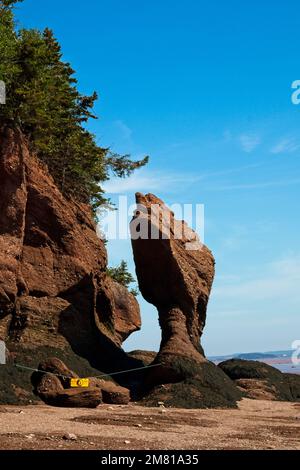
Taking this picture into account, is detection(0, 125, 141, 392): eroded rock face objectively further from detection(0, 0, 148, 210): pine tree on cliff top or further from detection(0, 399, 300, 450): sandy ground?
detection(0, 399, 300, 450): sandy ground

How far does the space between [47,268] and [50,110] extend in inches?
337

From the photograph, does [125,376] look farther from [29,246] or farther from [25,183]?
[25,183]

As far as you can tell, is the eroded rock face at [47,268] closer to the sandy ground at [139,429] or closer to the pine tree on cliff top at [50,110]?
the pine tree on cliff top at [50,110]

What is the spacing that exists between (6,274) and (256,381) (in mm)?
15286

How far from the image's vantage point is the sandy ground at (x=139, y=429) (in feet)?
38.1

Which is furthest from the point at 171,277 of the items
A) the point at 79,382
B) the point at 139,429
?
the point at 139,429

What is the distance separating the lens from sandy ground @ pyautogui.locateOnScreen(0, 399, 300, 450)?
11.6 meters

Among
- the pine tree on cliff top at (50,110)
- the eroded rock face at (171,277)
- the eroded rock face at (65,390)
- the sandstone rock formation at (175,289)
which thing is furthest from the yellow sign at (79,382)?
the pine tree on cliff top at (50,110)

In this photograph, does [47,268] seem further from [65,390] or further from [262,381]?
[262,381]

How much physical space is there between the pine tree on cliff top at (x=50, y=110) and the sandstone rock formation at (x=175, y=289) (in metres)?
4.66

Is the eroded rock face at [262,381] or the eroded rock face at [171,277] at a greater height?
the eroded rock face at [171,277]

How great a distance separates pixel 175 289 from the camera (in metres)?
28.8

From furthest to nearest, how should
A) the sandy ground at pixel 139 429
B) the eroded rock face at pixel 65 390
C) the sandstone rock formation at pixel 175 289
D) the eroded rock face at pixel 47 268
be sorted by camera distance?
the sandstone rock formation at pixel 175 289, the eroded rock face at pixel 47 268, the eroded rock face at pixel 65 390, the sandy ground at pixel 139 429
